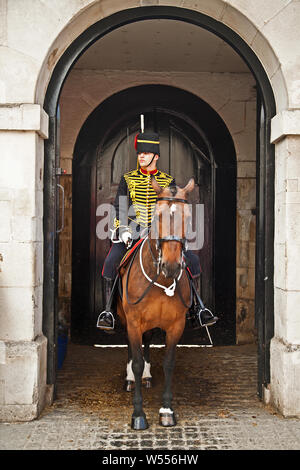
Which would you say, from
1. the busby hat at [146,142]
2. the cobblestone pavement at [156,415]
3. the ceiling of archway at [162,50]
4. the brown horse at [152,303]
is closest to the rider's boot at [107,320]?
the brown horse at [152,303]

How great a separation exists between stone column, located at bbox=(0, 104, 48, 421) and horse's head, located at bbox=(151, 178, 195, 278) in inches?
49.7

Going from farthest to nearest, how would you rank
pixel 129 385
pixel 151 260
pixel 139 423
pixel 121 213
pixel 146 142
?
pixel 129 385, pixel 121 213, pixel 146 142, pixel 151 260, pixel 139 423

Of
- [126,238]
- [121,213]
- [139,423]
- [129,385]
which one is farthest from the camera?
[129,385]

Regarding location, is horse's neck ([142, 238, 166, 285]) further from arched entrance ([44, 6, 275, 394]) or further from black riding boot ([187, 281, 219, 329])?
arched entrance ([44, 6, 275, 394])

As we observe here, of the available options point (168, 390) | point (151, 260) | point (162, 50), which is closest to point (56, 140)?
point (151, 260)

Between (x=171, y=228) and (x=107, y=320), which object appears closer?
(x=171, y=228)

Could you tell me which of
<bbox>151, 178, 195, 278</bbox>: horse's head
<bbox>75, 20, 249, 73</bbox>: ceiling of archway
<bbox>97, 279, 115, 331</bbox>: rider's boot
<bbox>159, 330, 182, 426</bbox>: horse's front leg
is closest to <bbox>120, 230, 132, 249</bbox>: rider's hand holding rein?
<bbox>97, 279, 115, 331</bbox>: rider's boot

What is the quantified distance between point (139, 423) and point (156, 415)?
371 mm

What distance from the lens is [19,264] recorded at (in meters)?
4.17

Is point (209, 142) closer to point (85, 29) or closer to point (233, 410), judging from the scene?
point (85, 29)

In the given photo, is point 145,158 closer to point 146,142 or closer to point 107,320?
point 146,142

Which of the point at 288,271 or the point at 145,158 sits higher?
the point at 145,158

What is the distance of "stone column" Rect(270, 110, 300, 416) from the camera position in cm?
420

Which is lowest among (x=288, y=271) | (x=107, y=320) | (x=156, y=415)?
(x=156, y=415)
